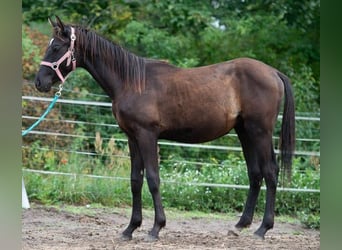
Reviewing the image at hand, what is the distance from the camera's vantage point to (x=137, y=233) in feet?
18.3

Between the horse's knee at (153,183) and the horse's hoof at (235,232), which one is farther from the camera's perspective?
the horse's hoof at (235,232)

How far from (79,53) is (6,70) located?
447 cm

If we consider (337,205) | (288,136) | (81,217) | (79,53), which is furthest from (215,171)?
(337,205)

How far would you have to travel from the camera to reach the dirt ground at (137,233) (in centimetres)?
482

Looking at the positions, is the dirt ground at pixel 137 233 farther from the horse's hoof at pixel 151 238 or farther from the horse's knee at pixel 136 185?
the horse's knee at pixel 136 185

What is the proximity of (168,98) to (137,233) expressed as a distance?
4.52ft

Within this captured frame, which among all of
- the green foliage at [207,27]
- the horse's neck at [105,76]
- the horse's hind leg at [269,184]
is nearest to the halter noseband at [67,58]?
the horse's neck at [105,76]

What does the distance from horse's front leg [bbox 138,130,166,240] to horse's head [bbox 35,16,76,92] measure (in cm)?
87

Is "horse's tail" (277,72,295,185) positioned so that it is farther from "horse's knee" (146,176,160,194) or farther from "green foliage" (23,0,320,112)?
"green foliage" (23,0,320,112)

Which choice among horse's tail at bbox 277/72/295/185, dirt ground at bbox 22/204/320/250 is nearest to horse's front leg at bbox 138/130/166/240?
dirt ground at bbox 22/204/320/250

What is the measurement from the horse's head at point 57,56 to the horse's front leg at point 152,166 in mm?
874

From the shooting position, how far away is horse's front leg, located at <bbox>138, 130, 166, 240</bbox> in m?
4.90

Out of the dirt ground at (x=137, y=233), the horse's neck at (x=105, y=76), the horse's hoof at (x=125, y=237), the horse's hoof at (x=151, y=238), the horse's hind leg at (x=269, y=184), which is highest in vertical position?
the horse's neck at (x=105, y=76)

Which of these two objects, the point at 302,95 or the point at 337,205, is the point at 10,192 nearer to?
the point at 337,205
